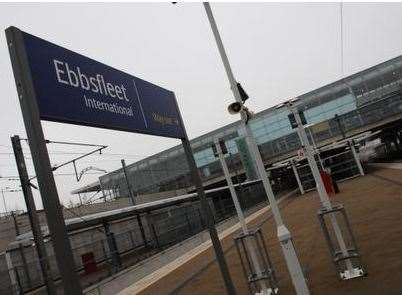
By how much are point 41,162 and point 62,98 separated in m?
0.76

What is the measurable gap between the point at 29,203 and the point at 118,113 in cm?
1006

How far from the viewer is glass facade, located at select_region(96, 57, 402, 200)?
4644cm

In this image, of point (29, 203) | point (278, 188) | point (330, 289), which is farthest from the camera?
point (278, 188)

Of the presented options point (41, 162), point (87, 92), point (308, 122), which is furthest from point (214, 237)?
point (308, 122)

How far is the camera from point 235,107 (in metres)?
6.40

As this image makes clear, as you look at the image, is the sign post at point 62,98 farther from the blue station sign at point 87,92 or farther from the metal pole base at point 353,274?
the metal pole base at point 353,274

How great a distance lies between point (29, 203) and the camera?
13727 mm

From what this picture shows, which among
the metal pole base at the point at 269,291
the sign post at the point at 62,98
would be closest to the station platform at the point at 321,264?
the metal pole base at the point at 269,291

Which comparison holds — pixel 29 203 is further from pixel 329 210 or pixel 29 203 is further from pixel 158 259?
pixel 329 210

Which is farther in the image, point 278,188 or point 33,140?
point 278,188

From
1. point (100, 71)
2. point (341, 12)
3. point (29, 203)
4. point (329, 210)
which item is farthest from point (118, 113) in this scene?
point (341, 12)

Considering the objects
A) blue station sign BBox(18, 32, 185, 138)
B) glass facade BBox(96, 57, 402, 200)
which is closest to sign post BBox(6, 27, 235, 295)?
blue station sign BBox(18, 32, 185, 138)

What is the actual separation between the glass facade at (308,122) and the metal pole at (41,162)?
40.1 meters

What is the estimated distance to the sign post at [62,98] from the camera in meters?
3.49
